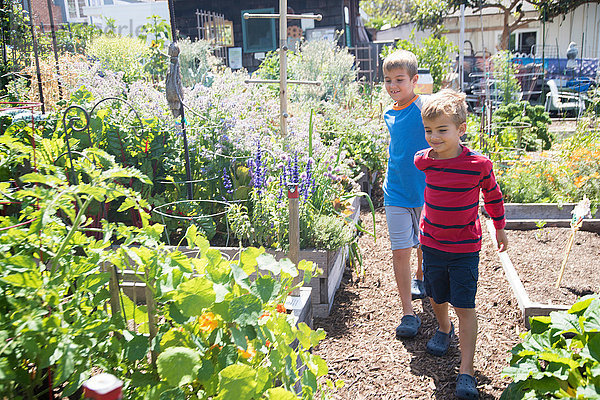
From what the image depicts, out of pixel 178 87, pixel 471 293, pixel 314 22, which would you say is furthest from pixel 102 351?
pixel 314 22

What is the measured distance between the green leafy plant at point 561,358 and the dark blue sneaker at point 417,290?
128 cm

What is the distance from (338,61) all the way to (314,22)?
557 cm

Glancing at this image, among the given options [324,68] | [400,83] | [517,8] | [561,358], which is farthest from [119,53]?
[517,8]

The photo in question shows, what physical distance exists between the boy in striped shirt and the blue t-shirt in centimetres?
37

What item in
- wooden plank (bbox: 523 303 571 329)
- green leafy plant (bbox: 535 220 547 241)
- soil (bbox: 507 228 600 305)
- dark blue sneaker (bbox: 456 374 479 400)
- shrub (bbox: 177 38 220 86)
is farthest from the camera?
shrub (bbox: 177 38 220 86)

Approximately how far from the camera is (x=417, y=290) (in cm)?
314

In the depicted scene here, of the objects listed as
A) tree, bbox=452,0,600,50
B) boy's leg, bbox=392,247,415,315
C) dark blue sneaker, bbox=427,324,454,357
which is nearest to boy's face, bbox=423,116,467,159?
boy's leg, bbox=392,247,415,315

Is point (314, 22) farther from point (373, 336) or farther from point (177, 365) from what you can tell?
point (177, 365)

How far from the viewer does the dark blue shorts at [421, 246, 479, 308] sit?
7.25 ft

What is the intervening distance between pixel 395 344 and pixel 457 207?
0.85 meters

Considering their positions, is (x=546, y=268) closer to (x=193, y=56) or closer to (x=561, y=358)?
(x=561, y=358)

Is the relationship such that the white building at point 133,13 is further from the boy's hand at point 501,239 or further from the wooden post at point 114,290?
the wooden post at point 114,290

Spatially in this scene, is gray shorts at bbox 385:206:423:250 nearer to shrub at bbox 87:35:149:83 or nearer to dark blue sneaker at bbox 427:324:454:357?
dark blue sneaker at bbox 427:324:454:357

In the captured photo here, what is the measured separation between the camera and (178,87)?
3201mm
